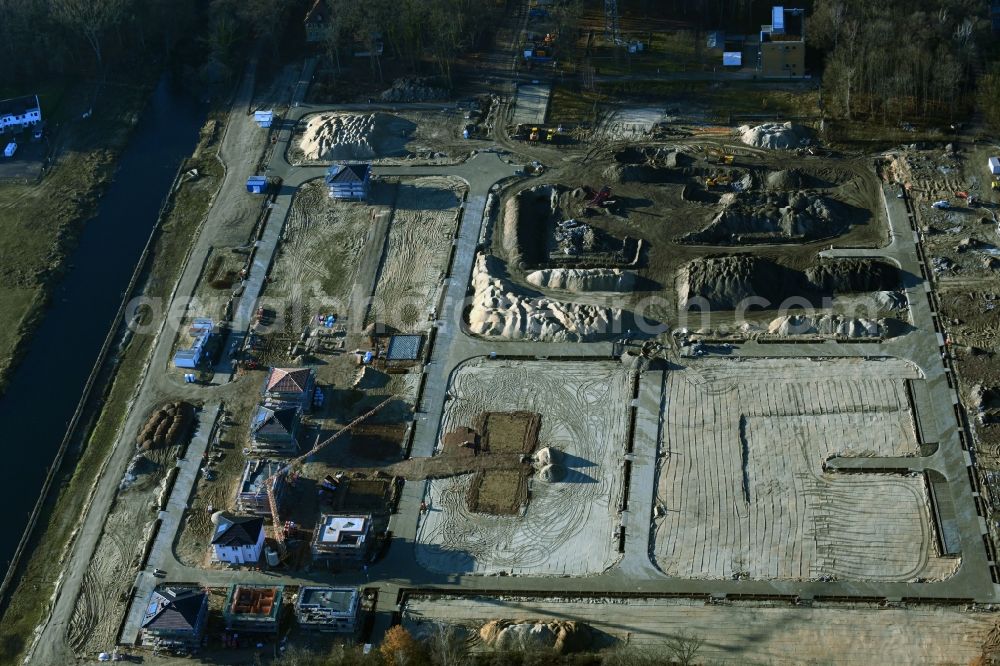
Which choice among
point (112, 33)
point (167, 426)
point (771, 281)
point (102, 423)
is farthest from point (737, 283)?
point (112, 33)

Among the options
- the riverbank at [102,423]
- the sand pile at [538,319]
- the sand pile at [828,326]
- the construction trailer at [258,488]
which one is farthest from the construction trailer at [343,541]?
the sand pile at [828,326]

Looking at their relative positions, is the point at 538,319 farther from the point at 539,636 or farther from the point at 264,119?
the point at 264,119

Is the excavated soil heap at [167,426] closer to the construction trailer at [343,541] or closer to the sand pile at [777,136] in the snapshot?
the construction trailer at [343,541]

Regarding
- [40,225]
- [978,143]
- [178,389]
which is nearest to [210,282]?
[178,389]

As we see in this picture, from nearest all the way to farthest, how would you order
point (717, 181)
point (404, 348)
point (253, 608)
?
point (253, 608) → point (404, 348) → point (717, 181)

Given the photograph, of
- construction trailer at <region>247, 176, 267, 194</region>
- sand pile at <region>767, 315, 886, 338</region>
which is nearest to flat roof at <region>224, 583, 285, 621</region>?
sand pile at <region>767, 315, 886, 338</region>

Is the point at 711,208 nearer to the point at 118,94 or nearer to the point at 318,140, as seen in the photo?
the point at 318,140
